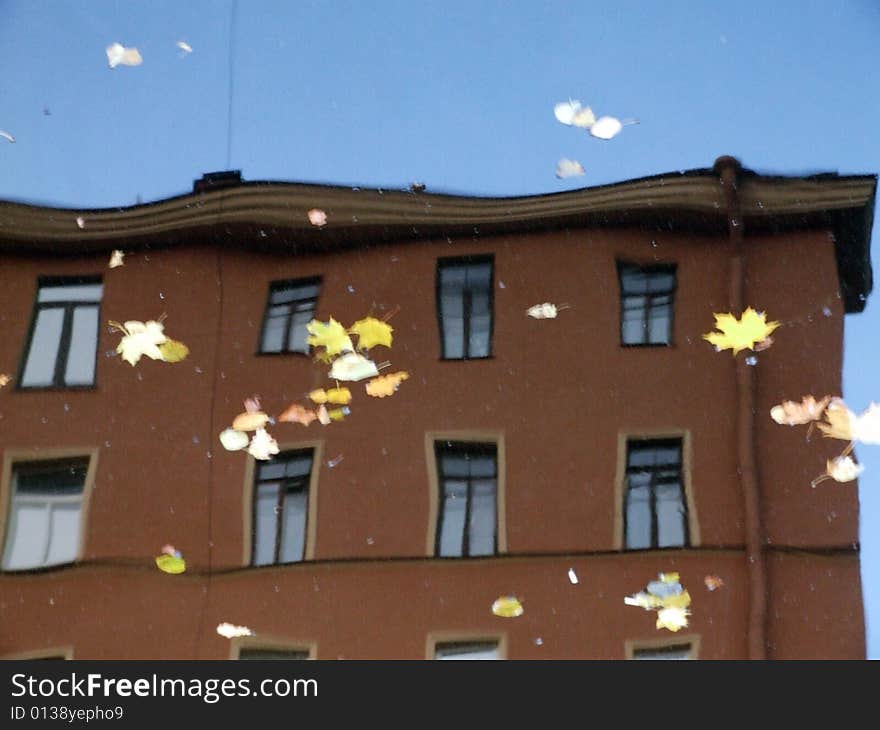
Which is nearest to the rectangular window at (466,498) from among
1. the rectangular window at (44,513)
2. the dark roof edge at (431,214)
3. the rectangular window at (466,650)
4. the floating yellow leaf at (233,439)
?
the rectangular window at (466,650)

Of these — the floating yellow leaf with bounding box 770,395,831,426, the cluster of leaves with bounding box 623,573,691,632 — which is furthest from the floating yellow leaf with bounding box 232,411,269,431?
the floating yellow leaf with bounding box 770,395,831,426

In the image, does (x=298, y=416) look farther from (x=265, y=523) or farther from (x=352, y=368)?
(x=265, y=523)

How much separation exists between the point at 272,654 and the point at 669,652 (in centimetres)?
124

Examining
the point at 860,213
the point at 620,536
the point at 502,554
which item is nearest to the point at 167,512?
the point at 502,554

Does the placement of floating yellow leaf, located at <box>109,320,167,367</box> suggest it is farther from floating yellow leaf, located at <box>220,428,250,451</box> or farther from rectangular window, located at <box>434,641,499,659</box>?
rectangular window, located at <box>434,641,499,659</box>

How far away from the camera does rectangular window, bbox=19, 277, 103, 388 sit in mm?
4672

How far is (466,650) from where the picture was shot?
4.21m

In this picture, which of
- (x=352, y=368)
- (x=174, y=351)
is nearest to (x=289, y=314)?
(x=352, y=368)

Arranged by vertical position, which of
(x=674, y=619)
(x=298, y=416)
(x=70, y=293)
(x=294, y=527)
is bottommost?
(x=674, y=619)

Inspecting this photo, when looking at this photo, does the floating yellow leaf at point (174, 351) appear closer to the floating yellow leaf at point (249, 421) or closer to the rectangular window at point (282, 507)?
the floating yellow leaf at point (249, 421)

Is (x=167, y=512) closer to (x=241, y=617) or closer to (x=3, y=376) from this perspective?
(x=241, y=617)

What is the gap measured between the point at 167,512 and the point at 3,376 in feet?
2.64

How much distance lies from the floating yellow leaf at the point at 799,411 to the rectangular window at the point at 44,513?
2322mm

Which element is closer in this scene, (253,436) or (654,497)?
(654,497)
